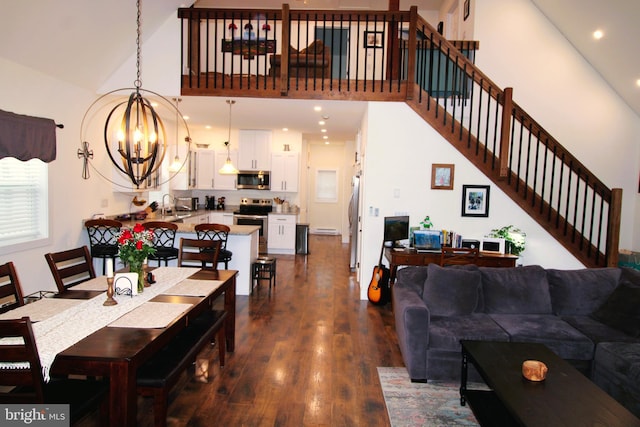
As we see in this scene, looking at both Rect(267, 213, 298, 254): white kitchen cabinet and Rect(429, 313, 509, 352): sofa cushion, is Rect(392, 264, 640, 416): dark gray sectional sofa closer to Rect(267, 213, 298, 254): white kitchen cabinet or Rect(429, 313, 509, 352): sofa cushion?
Rect(429, 313, 509, 352): sofa cushion

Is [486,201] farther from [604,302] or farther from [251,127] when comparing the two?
[251,127]

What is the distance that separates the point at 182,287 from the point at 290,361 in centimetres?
122

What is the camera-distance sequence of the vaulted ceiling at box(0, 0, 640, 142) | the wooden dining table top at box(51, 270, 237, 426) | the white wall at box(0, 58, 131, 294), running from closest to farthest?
1. the wooden dining table top at box(51, 270, 237, 426)
2. the vaulted ceiling at box(0, 0, 640, 142)
3. the white wall at box(0, 58, 131, 294)

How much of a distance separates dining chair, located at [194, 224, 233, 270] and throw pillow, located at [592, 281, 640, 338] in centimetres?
412

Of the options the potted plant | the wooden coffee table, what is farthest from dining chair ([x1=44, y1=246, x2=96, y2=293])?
the potted plant

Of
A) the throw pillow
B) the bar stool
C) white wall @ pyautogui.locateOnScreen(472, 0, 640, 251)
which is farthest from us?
white wall @ pyautogui.locateOnScreen(472, 0, 640, 251)

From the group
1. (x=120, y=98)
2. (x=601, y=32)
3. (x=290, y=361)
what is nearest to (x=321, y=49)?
(x=120, y=98)

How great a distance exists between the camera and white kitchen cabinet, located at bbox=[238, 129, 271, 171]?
912 centimetres

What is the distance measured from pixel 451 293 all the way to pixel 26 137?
4545 millimetres

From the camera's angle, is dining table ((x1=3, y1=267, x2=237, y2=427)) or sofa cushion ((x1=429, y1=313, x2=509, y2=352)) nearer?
dining table ((x1=3, y1=267, x2=237, y2=427))

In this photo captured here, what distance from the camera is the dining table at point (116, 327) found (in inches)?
77.4

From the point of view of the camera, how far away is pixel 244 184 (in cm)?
923

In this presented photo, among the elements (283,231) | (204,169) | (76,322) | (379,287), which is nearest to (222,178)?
(204,169)

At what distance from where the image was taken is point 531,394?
91.7 inches
